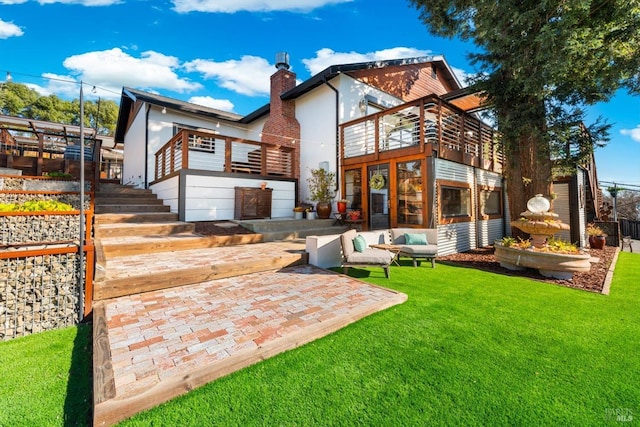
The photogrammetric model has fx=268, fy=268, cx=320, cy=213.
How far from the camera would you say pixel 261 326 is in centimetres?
288

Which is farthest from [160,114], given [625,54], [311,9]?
[625,54]

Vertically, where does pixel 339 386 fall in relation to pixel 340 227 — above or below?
below

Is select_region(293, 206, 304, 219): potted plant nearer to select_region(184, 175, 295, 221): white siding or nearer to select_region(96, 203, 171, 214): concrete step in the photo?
select_region(184, 175, 295, 221): white siding

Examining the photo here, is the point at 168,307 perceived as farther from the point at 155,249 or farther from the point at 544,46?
the point at 544,46

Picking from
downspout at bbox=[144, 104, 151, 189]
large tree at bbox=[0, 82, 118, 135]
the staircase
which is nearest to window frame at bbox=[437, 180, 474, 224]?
the staircase

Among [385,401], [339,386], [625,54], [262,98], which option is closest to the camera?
[385,401]

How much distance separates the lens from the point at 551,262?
5.45 m

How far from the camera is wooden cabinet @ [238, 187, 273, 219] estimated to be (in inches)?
349

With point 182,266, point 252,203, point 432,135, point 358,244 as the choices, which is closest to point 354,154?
point 432,135

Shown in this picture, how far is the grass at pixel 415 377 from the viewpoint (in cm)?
185

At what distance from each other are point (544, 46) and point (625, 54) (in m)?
2.16

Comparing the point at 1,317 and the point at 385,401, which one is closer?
the point at 385,401

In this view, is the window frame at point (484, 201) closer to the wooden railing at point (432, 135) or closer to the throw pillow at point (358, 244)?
the wooden railing at point (432, 135)

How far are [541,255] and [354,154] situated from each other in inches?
236
